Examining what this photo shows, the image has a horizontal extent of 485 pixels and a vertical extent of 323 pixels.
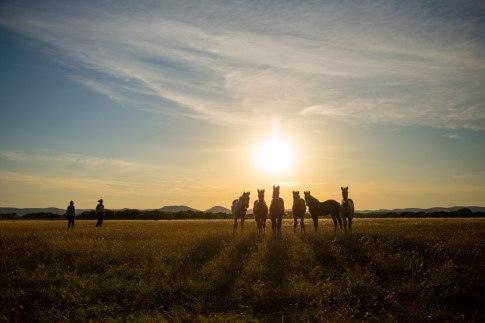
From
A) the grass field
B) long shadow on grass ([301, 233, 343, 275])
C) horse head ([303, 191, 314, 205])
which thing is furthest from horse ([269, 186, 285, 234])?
the grass field

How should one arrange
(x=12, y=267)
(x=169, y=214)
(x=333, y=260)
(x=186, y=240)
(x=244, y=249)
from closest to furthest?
(x=12, y=267) → (x=333, y=260) → (x=244, y=249) → (x=186, y=240) → (x=169, y=214)

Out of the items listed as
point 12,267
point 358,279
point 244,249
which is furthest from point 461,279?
point 12,267

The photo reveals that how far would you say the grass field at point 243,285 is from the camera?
746cm

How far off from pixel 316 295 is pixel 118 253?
7.82 m

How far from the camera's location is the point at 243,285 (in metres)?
9.19

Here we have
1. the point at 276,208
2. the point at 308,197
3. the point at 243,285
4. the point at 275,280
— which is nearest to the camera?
the point at 243,285

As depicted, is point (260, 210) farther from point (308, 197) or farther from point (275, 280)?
point (275, 280)

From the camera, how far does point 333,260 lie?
1177 centimetres

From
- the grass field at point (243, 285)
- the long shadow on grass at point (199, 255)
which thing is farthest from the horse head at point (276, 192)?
the grass field at point (243, 285)

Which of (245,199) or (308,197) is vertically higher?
(308,197)

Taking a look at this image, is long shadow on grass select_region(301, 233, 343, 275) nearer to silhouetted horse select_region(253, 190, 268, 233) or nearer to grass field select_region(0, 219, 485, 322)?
grass field select_region(0, 219, 485, 322)

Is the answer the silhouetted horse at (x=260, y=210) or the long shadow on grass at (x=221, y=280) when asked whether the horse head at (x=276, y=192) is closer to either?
the silhouetted horse at (x=260, y=210)

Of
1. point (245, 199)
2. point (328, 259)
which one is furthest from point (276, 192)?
point (328, 259)

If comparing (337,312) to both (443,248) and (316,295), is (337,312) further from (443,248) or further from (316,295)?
(443,248)
